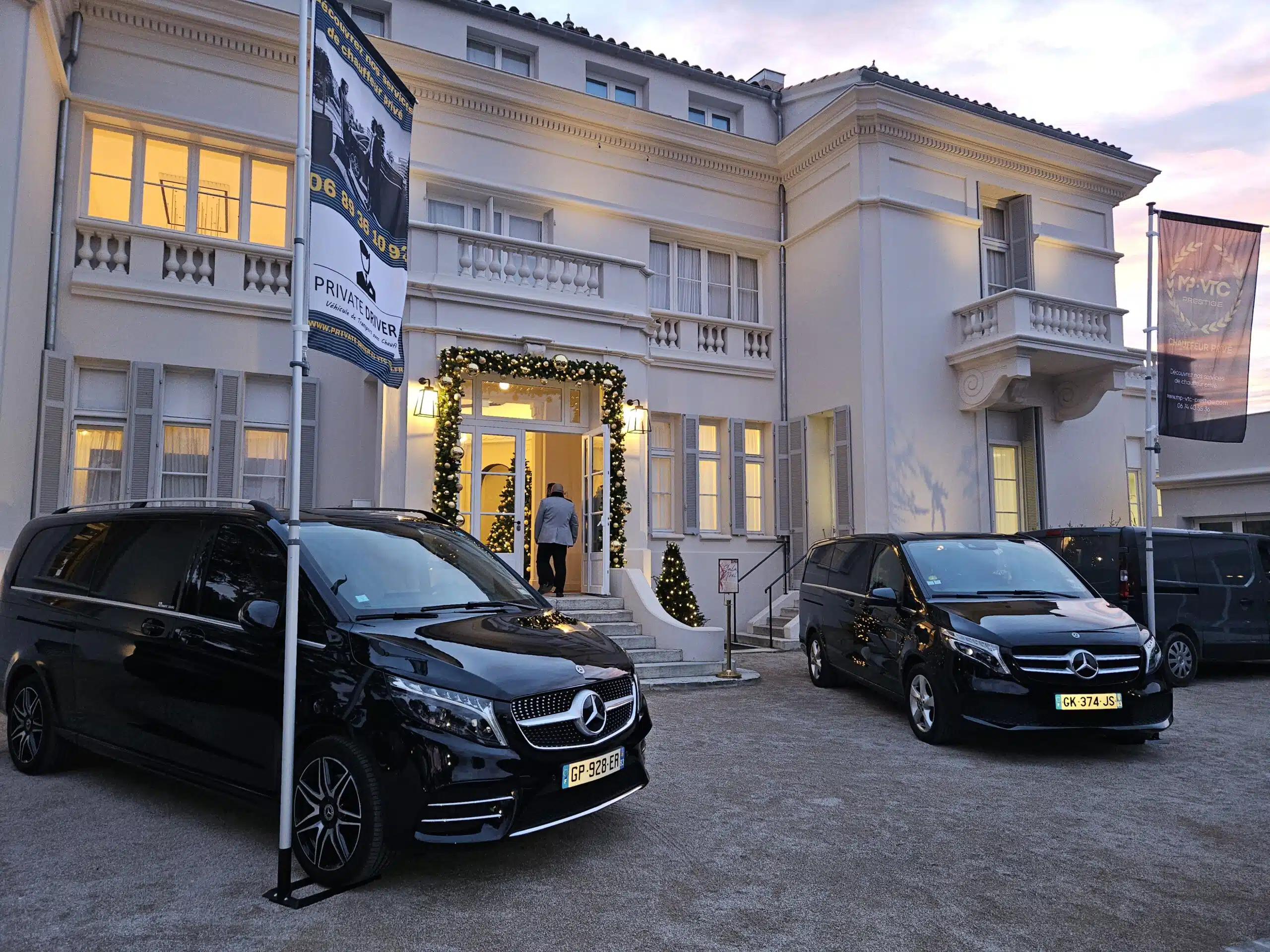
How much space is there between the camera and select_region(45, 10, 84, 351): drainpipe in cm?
1098

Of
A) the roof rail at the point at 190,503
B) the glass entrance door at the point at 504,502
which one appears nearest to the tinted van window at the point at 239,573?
the roof rail at the point at 190,503

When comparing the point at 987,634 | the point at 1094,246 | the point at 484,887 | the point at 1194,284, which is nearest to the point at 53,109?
the point at 484,887

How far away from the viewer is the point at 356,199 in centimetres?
515

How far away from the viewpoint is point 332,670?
441 centimetres

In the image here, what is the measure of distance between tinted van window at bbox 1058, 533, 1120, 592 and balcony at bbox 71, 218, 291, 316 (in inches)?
421

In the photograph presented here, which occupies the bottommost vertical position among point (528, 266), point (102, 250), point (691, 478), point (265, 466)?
point (265, 466)

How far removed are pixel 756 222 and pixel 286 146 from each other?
8.19 meters

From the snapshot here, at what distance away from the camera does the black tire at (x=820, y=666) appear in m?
10.0

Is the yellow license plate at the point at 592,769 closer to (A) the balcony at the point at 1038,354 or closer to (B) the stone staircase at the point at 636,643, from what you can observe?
(B) the stone staircase at the point at 636,643

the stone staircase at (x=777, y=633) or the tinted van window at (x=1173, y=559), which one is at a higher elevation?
the tinted van window at (x=1173, y=559)

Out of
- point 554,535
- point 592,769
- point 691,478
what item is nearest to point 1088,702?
point 592,769

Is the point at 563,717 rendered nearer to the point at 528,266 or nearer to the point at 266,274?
the point at 528,266

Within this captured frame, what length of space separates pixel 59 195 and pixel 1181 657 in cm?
1465

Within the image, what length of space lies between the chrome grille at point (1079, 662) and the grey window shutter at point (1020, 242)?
11.3 meters
